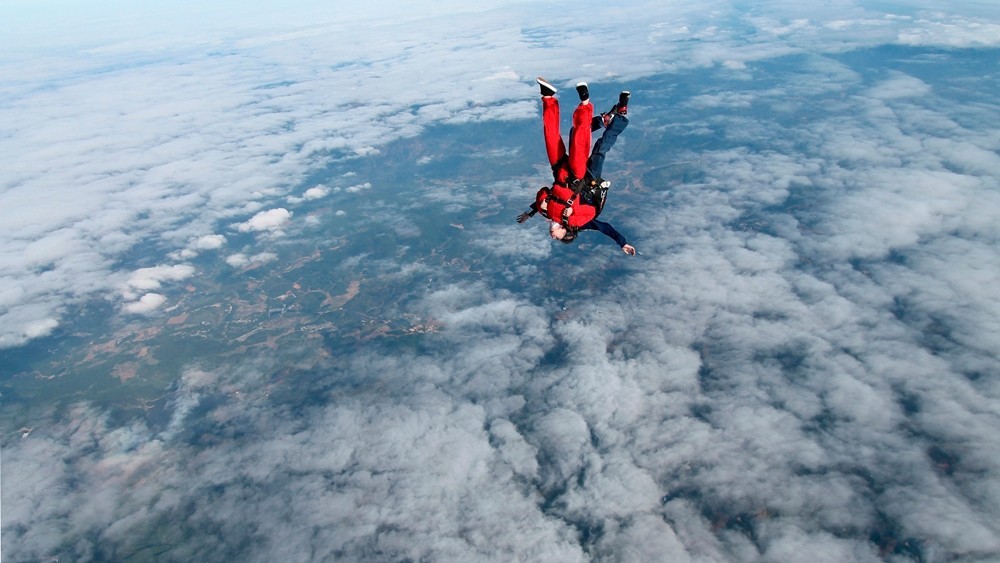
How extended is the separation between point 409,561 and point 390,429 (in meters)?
15.5

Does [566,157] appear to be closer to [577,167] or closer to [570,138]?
[577,167]

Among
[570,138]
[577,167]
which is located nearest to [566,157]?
[577,167]

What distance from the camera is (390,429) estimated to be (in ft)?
193

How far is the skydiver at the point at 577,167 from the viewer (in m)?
7.46

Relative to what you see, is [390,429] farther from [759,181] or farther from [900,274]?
[759,181]

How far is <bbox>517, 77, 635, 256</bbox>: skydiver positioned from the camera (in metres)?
7.46

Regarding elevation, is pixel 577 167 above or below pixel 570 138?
below

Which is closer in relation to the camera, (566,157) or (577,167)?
(577,167)

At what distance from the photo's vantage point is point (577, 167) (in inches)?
313

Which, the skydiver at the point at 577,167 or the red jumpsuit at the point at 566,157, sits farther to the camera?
the skydiver at the point at 577,167

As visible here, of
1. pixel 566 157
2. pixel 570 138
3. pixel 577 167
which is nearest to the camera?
pixel 570 138

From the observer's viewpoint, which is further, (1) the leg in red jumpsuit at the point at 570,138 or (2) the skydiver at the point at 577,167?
(2) the skydiver at the point at 577,167

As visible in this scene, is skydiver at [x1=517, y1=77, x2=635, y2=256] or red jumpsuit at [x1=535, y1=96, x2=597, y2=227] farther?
skydiver at [x1=517, y1=77, x2=635, y2=256]

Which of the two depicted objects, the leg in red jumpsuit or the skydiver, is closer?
the leg in red jumpsuit
